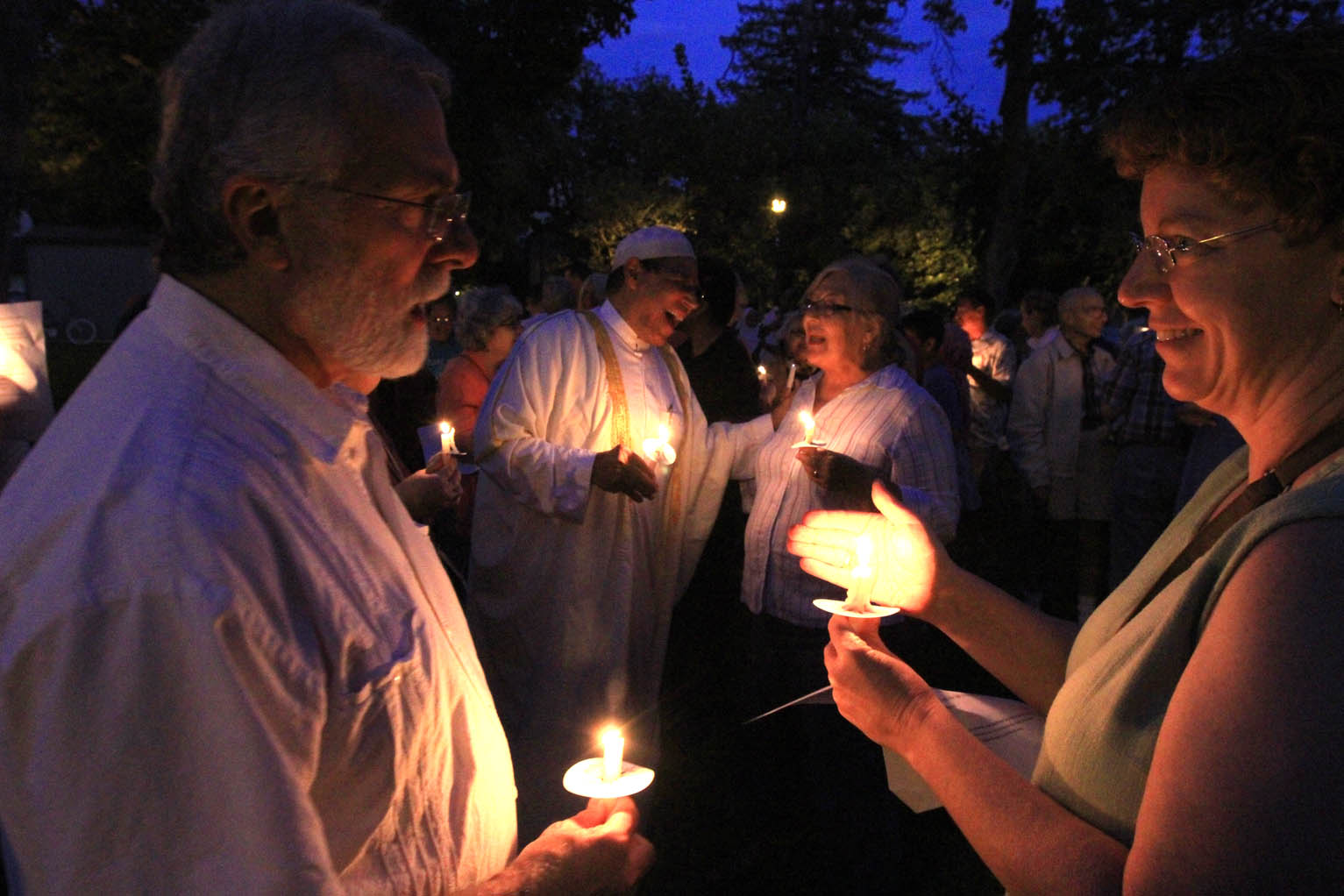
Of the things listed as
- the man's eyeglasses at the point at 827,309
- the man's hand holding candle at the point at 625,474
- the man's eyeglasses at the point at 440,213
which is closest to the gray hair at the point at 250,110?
the man's eyeglasses at the point at 440,213

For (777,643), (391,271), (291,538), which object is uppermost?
(391,271)

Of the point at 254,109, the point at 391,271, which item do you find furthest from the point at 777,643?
the point at 254,109

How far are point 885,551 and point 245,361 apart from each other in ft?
5.28

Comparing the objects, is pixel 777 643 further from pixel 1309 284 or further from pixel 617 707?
pixel 1309 284

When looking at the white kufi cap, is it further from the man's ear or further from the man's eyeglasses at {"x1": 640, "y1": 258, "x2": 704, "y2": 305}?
the man's ear

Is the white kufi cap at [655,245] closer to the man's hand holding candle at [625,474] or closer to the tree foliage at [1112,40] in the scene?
the man's hand holding candle at [625,474]

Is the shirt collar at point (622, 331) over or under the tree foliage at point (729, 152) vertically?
under

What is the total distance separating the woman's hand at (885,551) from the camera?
2.25 metres

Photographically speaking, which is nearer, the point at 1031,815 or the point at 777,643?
the point at 1031,815

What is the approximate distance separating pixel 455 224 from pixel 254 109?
411mm

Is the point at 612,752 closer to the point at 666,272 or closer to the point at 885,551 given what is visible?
the point at 885,551

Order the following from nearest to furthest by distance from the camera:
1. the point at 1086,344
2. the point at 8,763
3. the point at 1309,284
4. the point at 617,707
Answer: the point at 8,763 → the point at 1309,284 → the point at 617,707 → the point at 1086,344

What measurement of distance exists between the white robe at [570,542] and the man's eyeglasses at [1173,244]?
290cm

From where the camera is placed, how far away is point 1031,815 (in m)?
1.42
